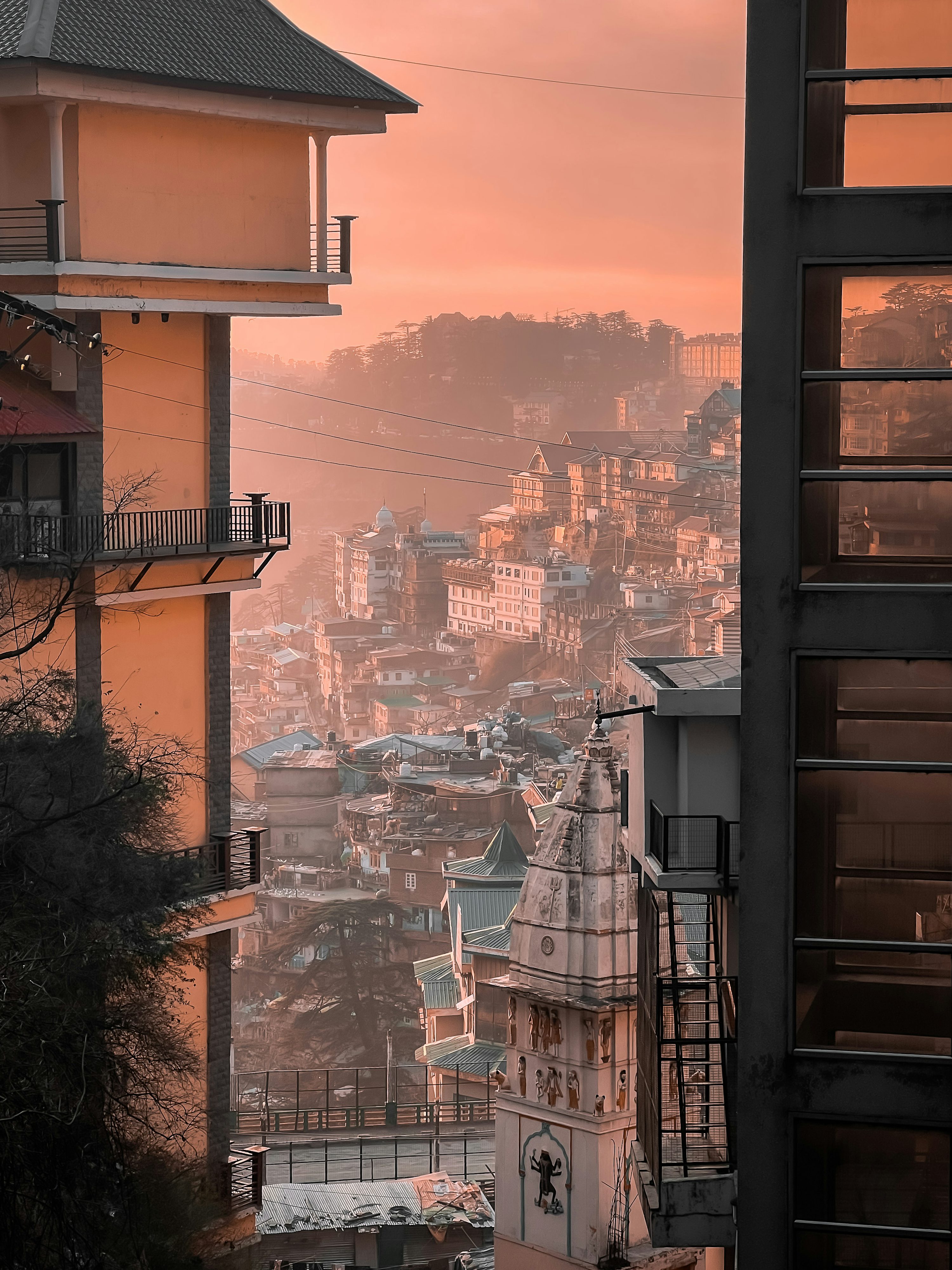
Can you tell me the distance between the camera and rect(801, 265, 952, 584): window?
8617 mm

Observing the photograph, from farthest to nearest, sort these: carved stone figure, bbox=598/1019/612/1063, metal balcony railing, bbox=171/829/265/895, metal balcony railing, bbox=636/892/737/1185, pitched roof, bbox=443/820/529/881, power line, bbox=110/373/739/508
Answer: power line, bbox=110/373/739/508, pitched roof, bbox=443/820/529/881, metal balcony railing, bbox=171/829/265/895, carved stone figure, bbox=598/1019/612/1063, metal balcony railing, bbox=636/892/737/1185

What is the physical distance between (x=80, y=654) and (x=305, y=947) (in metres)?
49.3

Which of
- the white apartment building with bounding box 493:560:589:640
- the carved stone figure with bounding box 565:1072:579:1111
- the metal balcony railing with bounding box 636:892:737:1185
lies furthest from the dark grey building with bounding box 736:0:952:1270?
the white apartment building with bounding box 493:560:589:640

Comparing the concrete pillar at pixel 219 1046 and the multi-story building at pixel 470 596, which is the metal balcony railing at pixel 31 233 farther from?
the multi-story building at pixel 470 596

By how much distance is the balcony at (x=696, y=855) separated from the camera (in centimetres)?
1084

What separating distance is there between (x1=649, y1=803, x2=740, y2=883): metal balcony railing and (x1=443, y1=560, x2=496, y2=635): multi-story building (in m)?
96.4

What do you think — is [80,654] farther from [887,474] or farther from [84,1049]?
[887,474]

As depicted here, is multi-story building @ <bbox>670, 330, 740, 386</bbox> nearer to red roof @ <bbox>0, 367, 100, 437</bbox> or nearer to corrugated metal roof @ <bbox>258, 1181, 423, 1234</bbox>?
corrugated metal roof @ <bbox>258, 1181, 423, 1234</bbox>

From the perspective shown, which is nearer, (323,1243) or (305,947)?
(323,1243)

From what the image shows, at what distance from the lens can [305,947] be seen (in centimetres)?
6512

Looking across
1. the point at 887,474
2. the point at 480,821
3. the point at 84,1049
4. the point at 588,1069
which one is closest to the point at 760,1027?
the point at 887,474

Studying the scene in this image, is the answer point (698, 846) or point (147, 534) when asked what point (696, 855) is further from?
point (147, 534)

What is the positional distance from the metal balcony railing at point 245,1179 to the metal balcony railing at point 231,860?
9.37ft

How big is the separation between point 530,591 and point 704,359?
2321 centimetres
